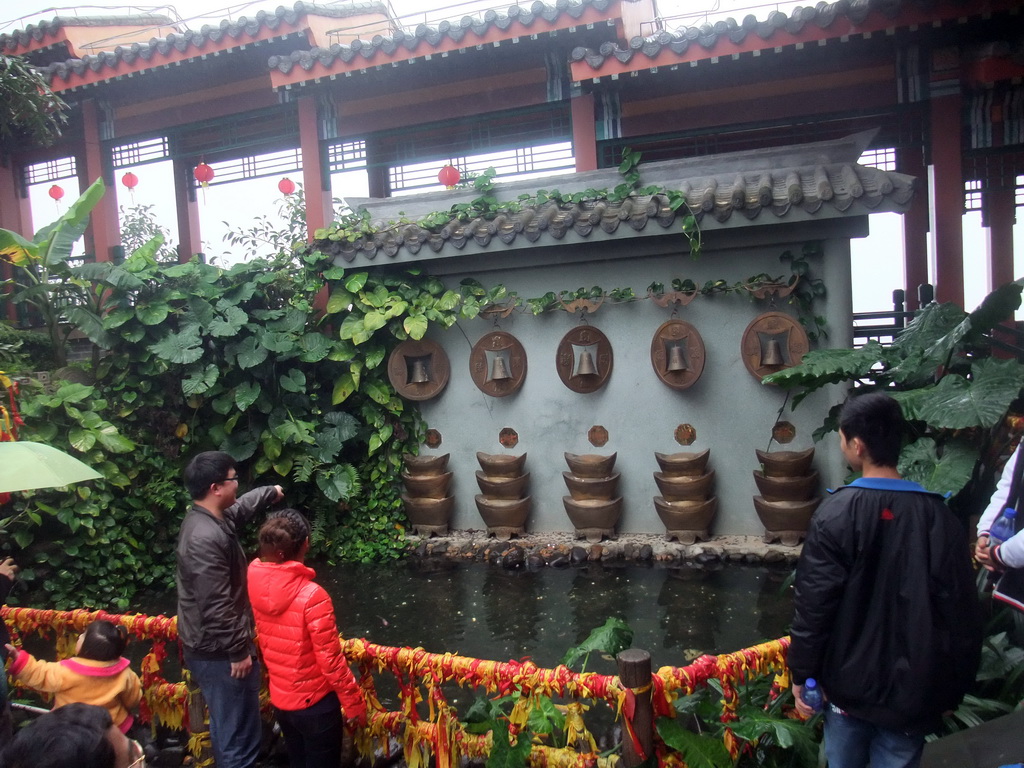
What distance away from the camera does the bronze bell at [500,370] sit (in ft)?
23.8

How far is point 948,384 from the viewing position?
14.3 feet

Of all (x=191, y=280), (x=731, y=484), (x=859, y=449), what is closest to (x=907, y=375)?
(x=731, y=484)

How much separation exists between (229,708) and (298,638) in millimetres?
619

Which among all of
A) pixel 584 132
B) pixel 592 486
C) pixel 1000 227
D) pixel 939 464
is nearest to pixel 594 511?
pixel 592 486

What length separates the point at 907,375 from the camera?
16.0 ft

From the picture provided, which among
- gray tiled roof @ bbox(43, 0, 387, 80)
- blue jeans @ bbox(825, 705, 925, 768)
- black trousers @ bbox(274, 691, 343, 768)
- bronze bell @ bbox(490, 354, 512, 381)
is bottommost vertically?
black trousers @ bbox(274, 691, 343, 768)

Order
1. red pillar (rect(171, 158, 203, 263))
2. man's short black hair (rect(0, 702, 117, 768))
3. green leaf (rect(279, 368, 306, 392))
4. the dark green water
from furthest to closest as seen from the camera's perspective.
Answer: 1. red pillar (rect(171, 158, 203, 263))
2. green leaf (rect(279, 368, 306, 392))
3. the dark green water
4. man's short black hair (rect(0, 702, 117, 768))

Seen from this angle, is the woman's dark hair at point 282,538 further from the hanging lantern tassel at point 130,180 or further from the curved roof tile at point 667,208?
the hanging lantern tassel at point 130,180

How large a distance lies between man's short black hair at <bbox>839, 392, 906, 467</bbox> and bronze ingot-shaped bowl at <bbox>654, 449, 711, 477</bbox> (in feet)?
14.8

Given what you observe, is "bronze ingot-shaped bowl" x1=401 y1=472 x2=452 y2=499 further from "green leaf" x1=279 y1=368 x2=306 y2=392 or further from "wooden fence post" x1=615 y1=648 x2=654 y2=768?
"wooden fence post" x1=615 y1=648 x2=654 y2=768

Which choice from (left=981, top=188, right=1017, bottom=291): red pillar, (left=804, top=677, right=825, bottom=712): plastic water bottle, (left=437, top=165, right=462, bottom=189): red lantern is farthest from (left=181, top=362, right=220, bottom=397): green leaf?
(left=981, top=188, right=1017, bottom=291): red pillar

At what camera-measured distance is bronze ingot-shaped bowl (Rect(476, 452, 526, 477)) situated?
23.9 ft

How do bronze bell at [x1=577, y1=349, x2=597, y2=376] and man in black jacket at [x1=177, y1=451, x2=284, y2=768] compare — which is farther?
bronze bell at [x1=577, y1=349, x2=597, y2=376]

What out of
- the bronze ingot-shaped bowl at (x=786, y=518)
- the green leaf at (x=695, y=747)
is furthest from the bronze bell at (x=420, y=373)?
the green leaf at (x=695, y=747)
